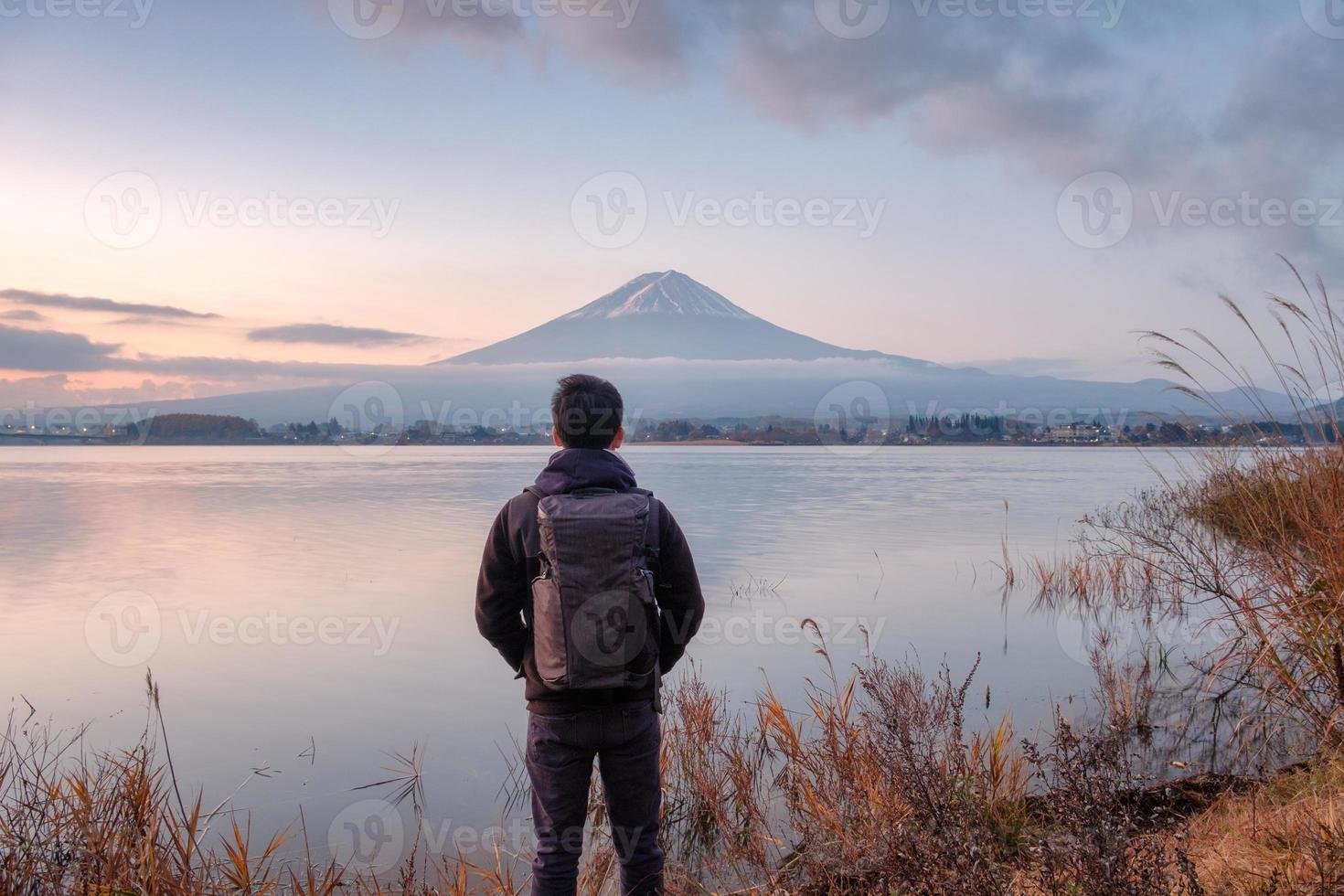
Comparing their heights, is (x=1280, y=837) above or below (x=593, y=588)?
below

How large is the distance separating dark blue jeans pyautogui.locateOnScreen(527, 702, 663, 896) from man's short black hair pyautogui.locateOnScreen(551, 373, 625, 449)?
1006mm

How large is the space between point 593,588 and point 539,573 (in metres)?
0.29

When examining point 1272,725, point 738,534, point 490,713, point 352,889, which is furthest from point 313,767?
point 738,534

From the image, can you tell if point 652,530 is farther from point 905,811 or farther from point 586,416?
point 905,811

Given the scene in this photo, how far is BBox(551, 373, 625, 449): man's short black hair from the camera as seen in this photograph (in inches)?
130

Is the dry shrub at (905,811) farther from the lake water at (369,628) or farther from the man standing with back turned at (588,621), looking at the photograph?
the lake water at (369,628)

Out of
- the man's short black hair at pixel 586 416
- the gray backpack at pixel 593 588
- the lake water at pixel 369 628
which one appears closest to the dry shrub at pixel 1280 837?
the gray backpack at pixel 593 588

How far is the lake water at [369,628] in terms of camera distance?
25.0 ft

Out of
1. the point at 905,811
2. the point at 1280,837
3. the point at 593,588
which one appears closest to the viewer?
the point at 593,588

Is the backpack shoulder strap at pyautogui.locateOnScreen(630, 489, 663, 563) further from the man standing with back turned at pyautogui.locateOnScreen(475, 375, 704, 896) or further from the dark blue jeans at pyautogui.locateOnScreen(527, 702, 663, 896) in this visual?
the dark blue jeans at pyautogui.locateOnScreen(527, 702, 663, 896)

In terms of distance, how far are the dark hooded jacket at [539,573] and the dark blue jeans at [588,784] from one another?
73 millimetres

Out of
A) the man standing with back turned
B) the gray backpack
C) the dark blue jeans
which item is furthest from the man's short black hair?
the dark blue jeans

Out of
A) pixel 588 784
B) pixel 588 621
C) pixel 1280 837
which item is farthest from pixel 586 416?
pixel 1280 837

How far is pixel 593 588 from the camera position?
3125 mm
